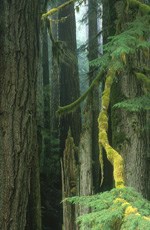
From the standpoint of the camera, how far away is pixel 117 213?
5.93 feet

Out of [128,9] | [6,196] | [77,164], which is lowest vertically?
[6,196]

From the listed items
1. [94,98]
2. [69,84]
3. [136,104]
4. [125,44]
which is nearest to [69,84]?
[69,84]

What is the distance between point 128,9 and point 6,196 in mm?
2985

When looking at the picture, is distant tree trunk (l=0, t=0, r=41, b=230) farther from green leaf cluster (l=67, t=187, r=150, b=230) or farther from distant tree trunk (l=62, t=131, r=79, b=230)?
green leaf cluster (l=67, t=187, r=150, b=230)

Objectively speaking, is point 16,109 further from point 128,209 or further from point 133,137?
point 128,209

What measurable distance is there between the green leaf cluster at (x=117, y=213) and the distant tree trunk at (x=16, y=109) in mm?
2977

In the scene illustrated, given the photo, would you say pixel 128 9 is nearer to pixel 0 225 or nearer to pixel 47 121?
pixel 0 225

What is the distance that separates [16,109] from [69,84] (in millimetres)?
7196

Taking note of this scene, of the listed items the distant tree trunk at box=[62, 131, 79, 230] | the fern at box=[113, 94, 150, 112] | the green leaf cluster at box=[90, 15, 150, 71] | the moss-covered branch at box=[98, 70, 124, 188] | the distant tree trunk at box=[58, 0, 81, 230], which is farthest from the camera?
the distant tree trunk at box=[58, 0, 81, 230]

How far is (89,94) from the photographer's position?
542 cm

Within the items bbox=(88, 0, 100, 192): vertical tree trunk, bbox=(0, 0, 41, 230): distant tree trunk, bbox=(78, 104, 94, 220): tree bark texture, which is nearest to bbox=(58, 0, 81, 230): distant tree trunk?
bbox=(88, 0, 100, 192): vertical tree trunk

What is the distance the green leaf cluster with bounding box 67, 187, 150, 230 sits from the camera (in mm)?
1705

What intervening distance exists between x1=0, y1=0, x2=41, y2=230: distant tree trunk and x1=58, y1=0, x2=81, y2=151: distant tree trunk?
6.02 metres

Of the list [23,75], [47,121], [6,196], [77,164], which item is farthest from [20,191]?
[47,121]
